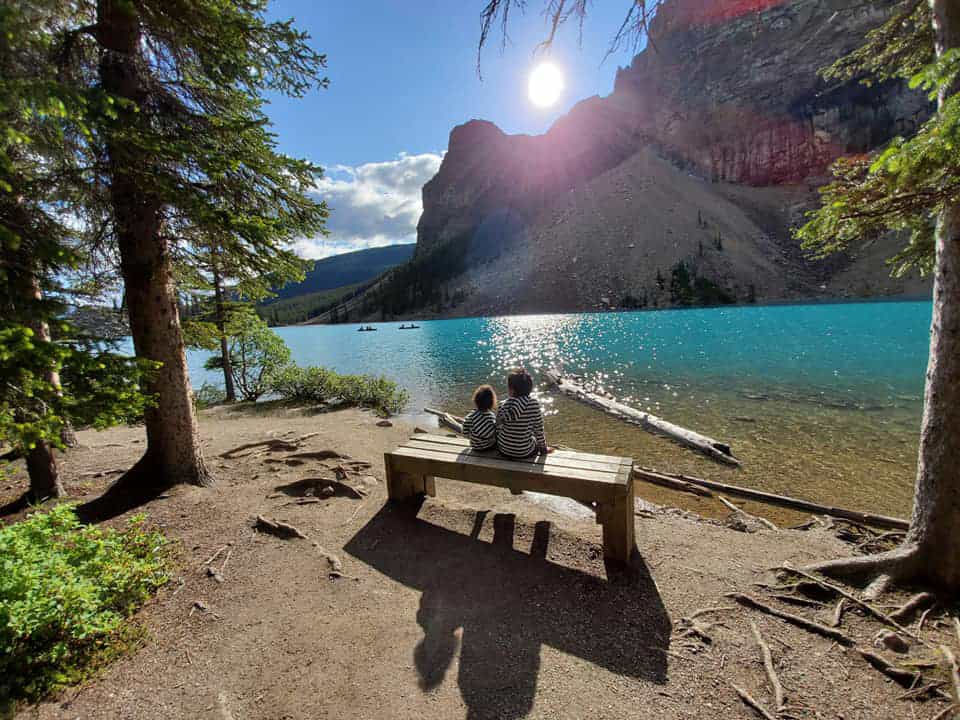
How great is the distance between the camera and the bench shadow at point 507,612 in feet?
10.1

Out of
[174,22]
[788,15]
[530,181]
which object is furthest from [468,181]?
[174,22]

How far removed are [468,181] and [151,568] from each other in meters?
175

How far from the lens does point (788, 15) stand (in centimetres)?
11288

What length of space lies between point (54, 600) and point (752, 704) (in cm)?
491

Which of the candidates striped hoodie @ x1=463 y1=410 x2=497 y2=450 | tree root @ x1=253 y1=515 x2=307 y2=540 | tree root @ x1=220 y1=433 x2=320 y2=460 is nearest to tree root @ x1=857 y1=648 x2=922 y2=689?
striped hoodie @ x1=463 y1=410 x2=497 y2=450

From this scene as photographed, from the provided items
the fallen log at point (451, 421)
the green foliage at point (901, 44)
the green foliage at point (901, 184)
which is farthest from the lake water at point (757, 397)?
the green foliage at point (901, 44)

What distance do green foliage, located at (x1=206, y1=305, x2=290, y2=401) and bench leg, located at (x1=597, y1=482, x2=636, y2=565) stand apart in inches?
633

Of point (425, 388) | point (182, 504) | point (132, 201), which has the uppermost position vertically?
point (132, 201)

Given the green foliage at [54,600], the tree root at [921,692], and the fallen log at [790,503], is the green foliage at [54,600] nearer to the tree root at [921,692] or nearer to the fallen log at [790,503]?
the tree root at [921,692]

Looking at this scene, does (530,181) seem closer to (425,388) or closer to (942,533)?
(425,388)

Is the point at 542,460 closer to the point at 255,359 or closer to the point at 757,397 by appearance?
the point at 757,397

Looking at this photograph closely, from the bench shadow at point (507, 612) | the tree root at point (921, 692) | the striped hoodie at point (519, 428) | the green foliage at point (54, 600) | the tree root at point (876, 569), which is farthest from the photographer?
the striped hoodie at point (519, 428)

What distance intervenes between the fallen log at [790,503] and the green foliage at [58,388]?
7108mm

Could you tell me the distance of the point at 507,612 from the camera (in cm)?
376
